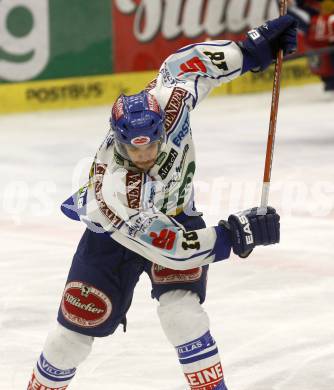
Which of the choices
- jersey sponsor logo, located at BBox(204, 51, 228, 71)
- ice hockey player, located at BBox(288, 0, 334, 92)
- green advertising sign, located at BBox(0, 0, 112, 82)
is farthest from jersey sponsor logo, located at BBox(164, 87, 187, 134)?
ice hockey player, located at BBox(288, 0, 334, 92)

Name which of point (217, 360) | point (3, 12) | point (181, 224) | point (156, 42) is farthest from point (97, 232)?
point (156, 42)

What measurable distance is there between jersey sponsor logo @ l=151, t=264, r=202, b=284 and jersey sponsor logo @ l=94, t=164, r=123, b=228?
0.86ft

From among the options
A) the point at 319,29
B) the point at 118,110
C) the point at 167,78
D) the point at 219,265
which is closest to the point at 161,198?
the point at 118,110

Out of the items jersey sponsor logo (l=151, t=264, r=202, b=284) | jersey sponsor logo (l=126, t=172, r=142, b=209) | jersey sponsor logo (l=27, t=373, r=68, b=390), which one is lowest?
jersey sponsor logo (l=27, t=373, r=68, b=390)

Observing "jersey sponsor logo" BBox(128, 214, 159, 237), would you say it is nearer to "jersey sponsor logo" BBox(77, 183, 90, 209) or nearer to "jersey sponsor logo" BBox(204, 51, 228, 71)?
"jersey sponsor logo" BBox(77, 183, 90, 209)

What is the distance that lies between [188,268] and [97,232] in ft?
1.13

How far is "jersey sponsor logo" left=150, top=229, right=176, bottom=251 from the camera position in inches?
126

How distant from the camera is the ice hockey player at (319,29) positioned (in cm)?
1072

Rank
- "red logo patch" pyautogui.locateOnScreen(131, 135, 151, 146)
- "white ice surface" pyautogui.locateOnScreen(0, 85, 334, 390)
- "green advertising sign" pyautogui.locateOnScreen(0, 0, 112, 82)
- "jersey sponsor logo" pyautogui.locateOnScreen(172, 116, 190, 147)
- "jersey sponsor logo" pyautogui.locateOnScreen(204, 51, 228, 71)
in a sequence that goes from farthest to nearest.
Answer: "green advertising sign" pyautogui.locateOnScreen(0, 0, 112, 82)
"white ice surface" pyautogui.locateOnScreen(0, 85, 334, 390)
"jersey sponsor logo" pyautogui.locateOnScreen(204, 51, 228, 71)
"jersey sponsor logo" pyautogui.locateOnScreen(172, 116, 190, 147)
"red logo patch" pyautogui.locateOnScreen(131, 135, 151, 146)

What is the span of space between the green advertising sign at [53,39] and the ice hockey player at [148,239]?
257 inches

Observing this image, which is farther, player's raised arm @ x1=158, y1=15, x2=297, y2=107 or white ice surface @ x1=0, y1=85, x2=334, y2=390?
white ice surface @ x1=0, y1=85, x2=334, y2=390

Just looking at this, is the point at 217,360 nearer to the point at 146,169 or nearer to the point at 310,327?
the point at 146,169

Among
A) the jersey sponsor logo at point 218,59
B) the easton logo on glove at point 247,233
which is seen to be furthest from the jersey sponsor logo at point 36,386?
the jersey sponsor logo at point 218,59

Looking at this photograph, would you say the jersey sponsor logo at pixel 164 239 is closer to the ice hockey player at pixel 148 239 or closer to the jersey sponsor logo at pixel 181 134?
the ice hockey player at pixel 148 239
